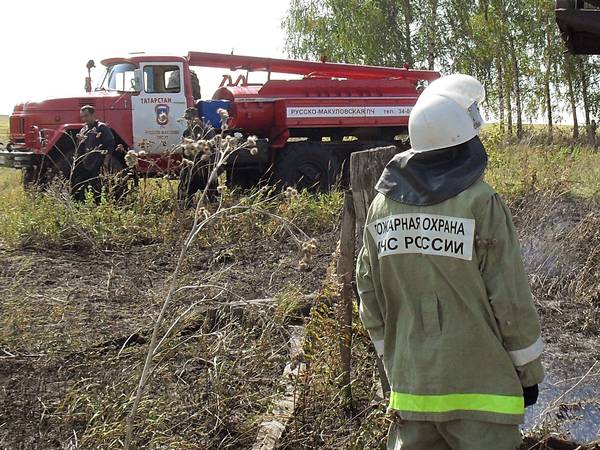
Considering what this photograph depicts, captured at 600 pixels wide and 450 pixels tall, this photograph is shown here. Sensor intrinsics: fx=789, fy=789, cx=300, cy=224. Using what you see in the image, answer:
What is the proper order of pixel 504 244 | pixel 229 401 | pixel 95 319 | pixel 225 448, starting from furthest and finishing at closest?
pixel 95 319 → pixel 229 401 → pixel 225 448 → pixel 504 244

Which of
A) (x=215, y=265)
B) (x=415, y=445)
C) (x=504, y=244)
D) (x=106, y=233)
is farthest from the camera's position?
(x=106, y=233)

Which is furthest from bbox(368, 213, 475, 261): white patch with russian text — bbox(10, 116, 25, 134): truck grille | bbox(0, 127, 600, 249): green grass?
bbox(10, 116, 25, 134): truck grille

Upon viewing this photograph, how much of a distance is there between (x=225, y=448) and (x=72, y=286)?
304cm

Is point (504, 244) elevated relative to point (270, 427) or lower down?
elevated

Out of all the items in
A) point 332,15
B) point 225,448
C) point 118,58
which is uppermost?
point 332,15

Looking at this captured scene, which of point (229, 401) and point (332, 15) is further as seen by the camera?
point (332, 15)

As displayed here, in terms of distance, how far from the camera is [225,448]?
335cm

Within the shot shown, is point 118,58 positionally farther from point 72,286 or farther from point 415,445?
point 415,445

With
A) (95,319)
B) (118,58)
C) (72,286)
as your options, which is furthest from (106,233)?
(118,58)

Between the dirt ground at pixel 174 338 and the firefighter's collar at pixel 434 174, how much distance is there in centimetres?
75

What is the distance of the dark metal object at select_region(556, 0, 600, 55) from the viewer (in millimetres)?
3449

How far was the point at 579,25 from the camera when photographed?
348 cm

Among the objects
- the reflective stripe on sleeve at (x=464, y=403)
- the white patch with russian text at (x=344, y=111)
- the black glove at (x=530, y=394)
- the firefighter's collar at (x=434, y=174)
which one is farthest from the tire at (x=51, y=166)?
the black glove at (x=530, y=394)

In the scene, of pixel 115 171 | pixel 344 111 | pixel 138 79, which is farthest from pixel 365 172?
pixel 344 111
